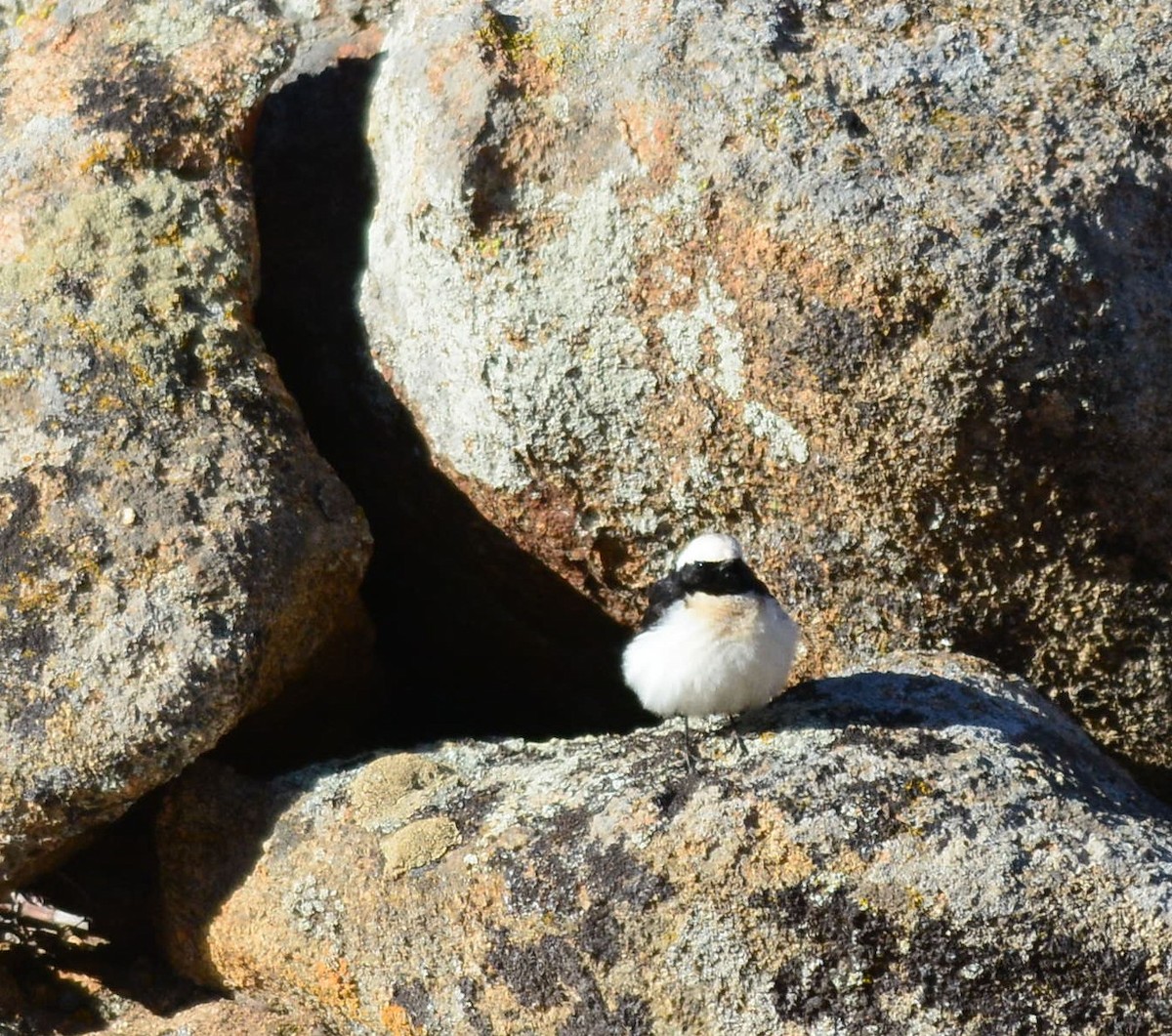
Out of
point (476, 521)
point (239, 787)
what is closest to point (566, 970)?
point (239, 787)

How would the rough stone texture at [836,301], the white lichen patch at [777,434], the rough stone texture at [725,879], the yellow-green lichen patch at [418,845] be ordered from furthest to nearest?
the white lichen patch at [777,434]
the rough stone texture at [836,301]
the yellow-green lichen patch at [418,845]
the rough stone texture at [725,879]

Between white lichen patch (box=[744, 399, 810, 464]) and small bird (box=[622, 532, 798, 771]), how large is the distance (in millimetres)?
362

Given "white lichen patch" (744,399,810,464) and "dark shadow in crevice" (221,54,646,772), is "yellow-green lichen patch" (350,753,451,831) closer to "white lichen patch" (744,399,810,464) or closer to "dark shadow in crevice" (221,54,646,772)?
"dark shadow in crevice" (221,54,646,772)

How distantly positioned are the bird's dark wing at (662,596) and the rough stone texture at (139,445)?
3.55 ft

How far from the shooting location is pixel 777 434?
530 cm

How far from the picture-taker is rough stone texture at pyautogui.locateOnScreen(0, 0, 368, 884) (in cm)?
504

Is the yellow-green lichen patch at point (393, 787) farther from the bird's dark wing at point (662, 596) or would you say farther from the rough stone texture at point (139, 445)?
the bird's dark wing at point (662, 596)

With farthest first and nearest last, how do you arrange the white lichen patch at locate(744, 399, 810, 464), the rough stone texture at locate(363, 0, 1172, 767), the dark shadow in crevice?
the dark shadow in crevice → the white lichen patch at locate(744, 399, 810, 464) → the rough stone texture at locate(363, 0, 1172, 767)

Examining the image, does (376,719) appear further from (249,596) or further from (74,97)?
(74,97)

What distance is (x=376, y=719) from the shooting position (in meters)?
6.43

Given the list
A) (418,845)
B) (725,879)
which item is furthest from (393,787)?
(725,879)

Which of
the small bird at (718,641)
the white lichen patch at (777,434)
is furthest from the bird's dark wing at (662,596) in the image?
the white lichen patch at (777,434)

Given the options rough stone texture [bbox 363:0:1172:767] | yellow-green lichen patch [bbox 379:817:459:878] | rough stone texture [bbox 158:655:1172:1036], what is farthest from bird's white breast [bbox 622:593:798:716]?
yellow-green lichen patch [bbox 379:817:459:878]

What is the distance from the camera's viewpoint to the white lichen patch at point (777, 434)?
528cm
